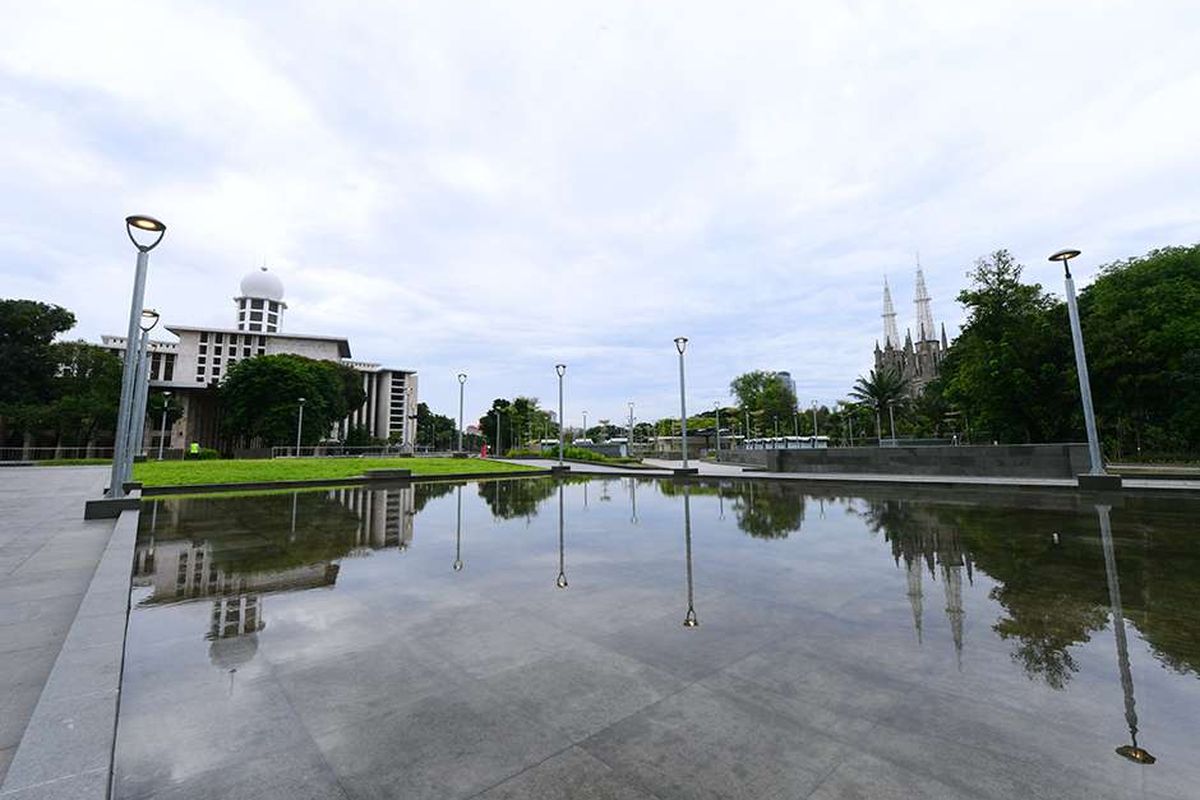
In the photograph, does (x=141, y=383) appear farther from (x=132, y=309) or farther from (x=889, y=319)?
(x=889, y=319)

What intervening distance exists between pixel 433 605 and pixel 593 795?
3.42 metres

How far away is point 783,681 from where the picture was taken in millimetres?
3627

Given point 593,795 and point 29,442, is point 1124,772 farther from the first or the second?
point 29,442

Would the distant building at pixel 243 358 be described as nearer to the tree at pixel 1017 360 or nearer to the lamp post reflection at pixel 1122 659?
the tree at pixel 1017 360

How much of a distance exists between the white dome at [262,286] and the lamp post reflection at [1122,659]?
132705 millimetres

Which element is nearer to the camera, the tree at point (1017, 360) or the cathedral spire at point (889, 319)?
the tree at point (1017, 360)

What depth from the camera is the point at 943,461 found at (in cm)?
2148

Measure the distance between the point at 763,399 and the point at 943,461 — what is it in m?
60.4

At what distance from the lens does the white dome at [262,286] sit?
10962 cm

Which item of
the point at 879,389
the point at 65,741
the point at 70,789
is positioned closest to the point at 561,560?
the point at 65,741

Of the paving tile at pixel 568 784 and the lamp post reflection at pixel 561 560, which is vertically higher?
the lamp post reflection at pixel 561 560

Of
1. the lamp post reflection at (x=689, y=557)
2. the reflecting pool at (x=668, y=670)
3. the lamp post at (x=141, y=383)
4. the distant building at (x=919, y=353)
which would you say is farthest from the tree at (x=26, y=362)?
the distant building at (x=919, y=353)

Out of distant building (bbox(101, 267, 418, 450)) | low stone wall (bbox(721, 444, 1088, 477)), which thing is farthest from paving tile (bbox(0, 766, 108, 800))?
distant building (bbox(101, 267, 418, 450))

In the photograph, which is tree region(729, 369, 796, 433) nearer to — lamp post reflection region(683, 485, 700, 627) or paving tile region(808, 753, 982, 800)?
lamp post reflection region(683, 485, 700, 627)
